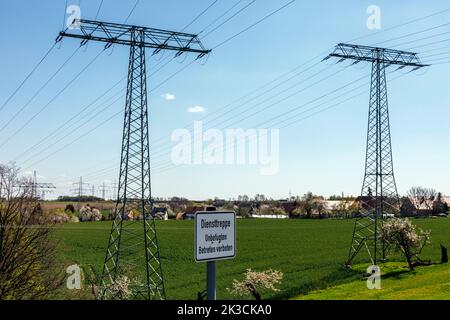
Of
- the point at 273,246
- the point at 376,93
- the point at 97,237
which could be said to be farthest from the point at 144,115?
the point at 97,237

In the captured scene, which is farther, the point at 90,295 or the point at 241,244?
the point at 241,244

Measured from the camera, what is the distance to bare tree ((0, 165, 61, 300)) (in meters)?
23.5

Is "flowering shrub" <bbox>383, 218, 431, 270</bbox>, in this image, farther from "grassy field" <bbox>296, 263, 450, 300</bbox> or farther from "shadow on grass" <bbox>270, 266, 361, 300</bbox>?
"shadow on grass" <bbox>270, 266, 361, 300</bbox>

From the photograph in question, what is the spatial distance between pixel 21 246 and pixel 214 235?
81.2ft

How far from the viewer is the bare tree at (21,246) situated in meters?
23.5

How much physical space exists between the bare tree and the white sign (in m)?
20.4

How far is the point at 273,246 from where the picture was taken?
7931 cm

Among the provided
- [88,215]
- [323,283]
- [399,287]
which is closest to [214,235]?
[399,287]

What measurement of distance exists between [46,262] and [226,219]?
1200 inches

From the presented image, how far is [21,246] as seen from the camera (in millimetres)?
26906

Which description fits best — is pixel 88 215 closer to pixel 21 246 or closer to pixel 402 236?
pixel 402 236
